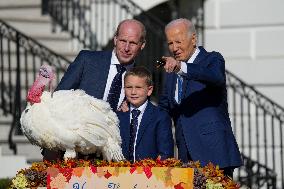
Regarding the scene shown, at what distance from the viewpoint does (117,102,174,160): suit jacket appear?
23.4 feet

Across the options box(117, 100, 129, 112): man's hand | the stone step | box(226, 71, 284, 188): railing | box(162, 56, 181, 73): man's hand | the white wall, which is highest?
the stone step

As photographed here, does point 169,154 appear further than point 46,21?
No

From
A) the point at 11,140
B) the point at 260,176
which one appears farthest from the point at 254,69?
the point at 11,140

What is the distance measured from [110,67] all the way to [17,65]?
460 centimetres

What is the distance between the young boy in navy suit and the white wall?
241 inches

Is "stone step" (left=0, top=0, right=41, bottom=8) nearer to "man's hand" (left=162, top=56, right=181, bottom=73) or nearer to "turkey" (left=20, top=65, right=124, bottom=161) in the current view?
"turkey" (left=20, top=65, right=124, bottom=161)

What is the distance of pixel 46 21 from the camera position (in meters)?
14.1

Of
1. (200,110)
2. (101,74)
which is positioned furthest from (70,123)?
(200,110)

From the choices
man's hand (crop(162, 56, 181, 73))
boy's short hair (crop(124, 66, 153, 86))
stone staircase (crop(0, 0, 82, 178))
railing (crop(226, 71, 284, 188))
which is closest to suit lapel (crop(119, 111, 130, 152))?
boy's short hair (crop(124, 66, 153, 86))

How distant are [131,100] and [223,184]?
44.1 inches

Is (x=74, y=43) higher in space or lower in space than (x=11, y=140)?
higher

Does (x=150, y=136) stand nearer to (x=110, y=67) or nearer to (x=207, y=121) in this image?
(x=207, y=121)

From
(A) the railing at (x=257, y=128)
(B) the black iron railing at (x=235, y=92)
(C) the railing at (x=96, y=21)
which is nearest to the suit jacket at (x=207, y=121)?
(B) the black iron railing at (x=235, y=92)

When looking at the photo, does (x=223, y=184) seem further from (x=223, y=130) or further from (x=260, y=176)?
(x=260, y=176)
